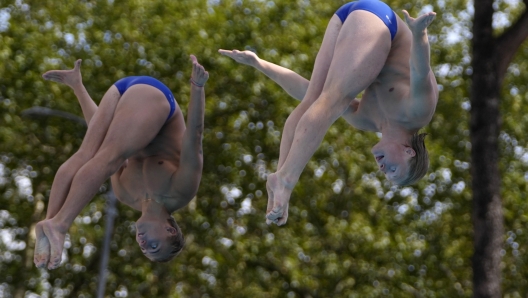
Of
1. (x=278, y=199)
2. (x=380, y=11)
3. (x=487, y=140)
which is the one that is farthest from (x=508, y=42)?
(x=278, y=199)

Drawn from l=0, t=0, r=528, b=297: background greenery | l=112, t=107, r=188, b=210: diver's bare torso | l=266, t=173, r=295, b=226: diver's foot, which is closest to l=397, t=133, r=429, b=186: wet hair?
l=266, t=173, r=295, b=226: diver's foot

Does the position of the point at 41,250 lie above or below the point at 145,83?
below

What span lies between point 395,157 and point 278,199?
3.15 ft

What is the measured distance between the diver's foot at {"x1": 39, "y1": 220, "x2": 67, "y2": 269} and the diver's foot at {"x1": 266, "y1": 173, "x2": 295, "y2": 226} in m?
1.65

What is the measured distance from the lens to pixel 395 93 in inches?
232

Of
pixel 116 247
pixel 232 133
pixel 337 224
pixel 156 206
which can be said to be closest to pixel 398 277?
pixel 337 224

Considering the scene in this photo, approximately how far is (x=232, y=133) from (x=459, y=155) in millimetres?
4784

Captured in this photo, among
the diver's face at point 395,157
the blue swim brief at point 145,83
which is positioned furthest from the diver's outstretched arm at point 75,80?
the diver's face at point 395,157

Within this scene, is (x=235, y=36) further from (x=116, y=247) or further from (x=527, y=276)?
(x=527, y=276)

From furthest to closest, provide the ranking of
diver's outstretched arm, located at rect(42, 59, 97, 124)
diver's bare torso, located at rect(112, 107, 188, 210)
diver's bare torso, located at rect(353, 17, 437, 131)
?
diver's outstretched arm, located at rect(42, 59, 97, 124)
diver's bare torso, located at rect(112, 107, 188, 210)
diver's bare torso, located at rect(353, 17, 437, 131)

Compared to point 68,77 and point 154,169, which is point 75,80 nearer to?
point 68,77

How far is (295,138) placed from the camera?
18.4 feet

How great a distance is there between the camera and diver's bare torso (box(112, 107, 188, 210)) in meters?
7.00

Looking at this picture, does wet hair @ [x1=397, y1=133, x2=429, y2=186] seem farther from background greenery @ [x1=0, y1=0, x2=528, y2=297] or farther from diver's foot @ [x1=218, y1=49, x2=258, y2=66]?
background greenery @ [x1=0, y1=0, x2=528, y2=297]
